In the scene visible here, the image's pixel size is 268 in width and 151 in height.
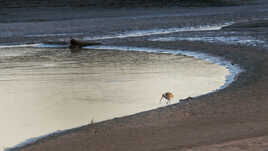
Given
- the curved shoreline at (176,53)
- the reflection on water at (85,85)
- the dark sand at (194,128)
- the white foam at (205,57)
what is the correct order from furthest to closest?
the white foam at (205,57) → the reflection on water at (85,85) → the curved shoreline at (176,53) → the dark sand at (194,128)

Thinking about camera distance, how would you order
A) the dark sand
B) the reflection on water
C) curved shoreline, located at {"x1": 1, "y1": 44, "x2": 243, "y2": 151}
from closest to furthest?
1. the dark sand
2. curved shoreline, located at {"x1": 1, "y1": 44, "x2": 243, "y2": 151}
3. the reflection on water

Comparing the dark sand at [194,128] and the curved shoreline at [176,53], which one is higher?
the dark sand at [194,128]

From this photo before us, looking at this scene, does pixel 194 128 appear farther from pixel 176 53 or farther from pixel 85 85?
pixel 176 53

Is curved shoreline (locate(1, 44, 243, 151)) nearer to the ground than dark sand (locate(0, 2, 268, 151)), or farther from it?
nearer to the ground

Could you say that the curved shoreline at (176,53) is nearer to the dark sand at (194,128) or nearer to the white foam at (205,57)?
the white foam at (205,57)

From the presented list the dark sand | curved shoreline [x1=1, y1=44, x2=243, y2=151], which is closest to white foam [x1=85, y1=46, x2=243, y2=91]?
curved shoreline [x1=1, y1=44, x2=243, y2=151]

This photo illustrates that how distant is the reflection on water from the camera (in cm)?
1031

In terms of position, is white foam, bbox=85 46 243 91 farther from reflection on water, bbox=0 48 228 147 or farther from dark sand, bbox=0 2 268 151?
dark sand, bbox=0 2 268 151

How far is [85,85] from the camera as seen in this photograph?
13812 mm

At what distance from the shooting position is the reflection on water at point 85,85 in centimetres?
1031

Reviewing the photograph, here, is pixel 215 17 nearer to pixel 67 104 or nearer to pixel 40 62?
pixel 40 62

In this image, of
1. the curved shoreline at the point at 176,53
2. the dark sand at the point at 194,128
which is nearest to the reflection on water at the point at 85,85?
the curved shoreline at the point at 176,53

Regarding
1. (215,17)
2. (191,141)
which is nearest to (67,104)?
(191,141)

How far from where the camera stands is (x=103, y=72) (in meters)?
16.0
